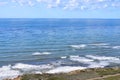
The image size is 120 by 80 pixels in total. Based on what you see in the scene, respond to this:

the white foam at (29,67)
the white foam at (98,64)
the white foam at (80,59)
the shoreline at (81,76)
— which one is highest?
the shoreline at (81,76)

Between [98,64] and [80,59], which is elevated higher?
[80,59]

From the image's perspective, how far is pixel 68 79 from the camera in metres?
44.8

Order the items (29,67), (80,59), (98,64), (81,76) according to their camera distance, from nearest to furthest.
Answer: (81,76), (29,67), (98,64), (80,59)

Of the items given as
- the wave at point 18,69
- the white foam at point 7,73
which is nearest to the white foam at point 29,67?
the wave at point 18,69

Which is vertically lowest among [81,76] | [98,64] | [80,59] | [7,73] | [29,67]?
[98,64]

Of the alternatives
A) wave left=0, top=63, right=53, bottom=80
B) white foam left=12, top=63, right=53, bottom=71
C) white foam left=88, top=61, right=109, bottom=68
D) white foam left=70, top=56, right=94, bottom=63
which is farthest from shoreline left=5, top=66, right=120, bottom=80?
white foam left=70, top=56, right=94, bottom=63

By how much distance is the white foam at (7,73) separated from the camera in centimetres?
5042

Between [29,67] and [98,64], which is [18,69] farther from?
[98,64]

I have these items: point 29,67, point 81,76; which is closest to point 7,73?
point 29,67

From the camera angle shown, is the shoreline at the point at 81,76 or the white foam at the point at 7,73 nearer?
the shoreline at the point at 81,76

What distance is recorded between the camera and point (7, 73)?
52781 mm

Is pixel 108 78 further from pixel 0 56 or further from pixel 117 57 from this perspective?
pixel 0 56

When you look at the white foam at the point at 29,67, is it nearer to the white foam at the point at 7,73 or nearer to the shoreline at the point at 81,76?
the white foam at the point at 7,73

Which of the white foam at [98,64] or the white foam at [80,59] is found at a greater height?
the white foam at [80,59]
